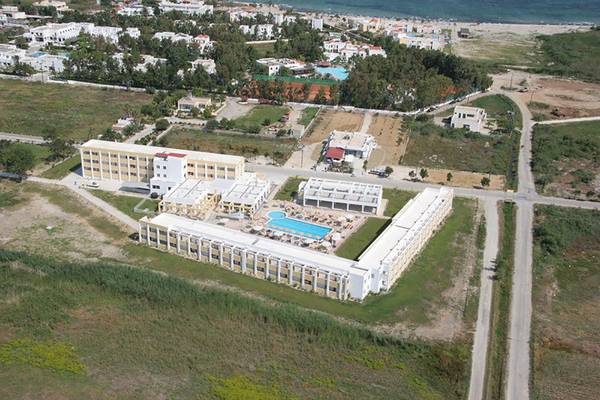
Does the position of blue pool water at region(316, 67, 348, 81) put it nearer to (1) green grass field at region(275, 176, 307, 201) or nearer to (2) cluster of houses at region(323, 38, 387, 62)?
(2) cluster of houses at region(323, 38, 387, 62)

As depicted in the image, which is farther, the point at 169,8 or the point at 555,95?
the point at 169,8

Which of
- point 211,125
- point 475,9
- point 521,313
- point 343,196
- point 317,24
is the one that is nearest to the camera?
point 521,313

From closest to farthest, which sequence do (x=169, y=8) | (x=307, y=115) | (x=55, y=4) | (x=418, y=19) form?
(x=307, y=115), (x=55, y=4), (x=169, y=8), (x=418, y=19)

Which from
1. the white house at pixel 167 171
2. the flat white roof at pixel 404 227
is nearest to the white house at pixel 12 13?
the white house at pixel 167 171

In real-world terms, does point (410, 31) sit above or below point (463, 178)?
above

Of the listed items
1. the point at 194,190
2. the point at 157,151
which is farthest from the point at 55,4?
the point at 194,190

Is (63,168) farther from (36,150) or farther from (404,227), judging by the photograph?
(404,227)

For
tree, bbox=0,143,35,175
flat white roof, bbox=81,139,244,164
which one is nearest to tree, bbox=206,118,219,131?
flat white roof, bbox=81,139,244,164
